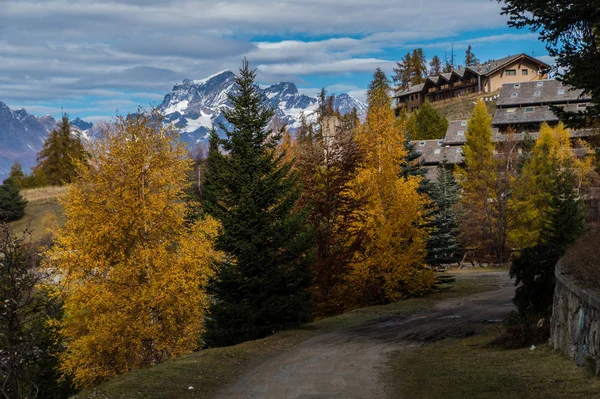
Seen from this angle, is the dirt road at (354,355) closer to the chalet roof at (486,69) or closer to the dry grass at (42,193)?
the dry grass at (42,193)

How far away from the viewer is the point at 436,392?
590 inches

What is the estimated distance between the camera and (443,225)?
4497 centimetres

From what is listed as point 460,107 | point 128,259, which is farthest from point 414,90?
point 128,259

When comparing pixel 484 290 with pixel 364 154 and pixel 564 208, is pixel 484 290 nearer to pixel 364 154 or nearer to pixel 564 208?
pixel 564 208

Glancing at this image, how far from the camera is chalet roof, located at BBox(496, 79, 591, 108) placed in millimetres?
91875

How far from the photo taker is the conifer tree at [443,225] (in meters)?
40.6

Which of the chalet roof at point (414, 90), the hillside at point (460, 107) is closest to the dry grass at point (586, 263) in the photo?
the hillside at point (460, 107)

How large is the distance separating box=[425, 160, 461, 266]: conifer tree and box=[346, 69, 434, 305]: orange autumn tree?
2.60 metres

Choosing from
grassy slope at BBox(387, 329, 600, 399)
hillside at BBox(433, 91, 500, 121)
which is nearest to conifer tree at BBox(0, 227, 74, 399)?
grassy slope at BBox(387, 329, 600, 399)

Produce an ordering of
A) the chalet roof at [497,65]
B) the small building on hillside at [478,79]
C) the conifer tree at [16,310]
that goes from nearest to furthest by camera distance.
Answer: the conifer tree at [16,310], the chalet roof at [497,65], the small building on hillside at [478,79]

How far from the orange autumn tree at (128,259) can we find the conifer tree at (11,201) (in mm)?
63036

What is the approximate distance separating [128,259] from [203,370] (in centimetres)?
711

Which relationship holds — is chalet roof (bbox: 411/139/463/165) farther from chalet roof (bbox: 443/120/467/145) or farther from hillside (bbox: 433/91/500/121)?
hillside (bbox: 433/91/500/121)

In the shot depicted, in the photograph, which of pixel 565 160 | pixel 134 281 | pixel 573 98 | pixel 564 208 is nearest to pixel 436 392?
pixel 134 281
